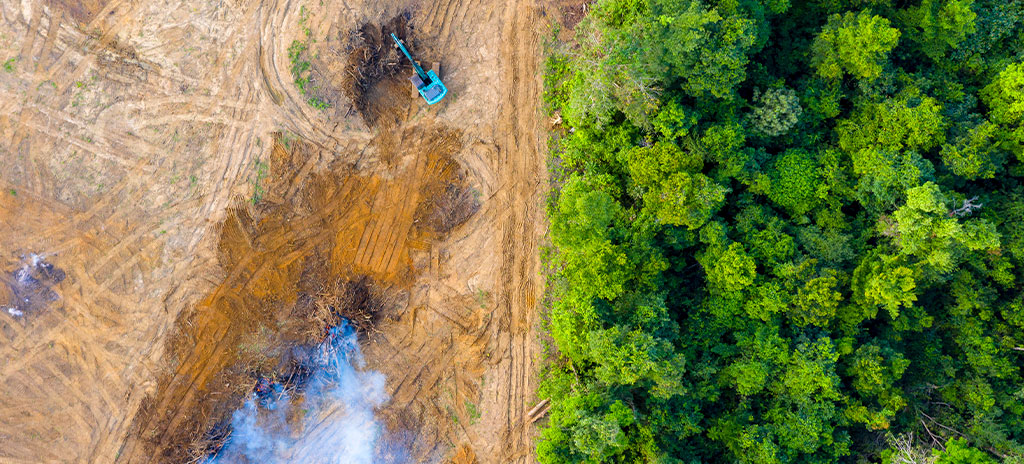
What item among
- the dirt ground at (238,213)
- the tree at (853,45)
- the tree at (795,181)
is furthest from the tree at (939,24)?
the dirt ground at (238,213)

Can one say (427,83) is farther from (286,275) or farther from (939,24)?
(939,24)

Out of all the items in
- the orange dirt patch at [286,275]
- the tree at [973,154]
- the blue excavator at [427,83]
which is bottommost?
the tree at [973,154]

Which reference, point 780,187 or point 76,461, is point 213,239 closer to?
point 76,461

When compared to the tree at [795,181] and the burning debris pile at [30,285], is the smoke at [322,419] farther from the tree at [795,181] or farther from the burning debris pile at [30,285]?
the tree at [795,181]

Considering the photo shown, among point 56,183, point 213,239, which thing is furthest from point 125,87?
point 213,239

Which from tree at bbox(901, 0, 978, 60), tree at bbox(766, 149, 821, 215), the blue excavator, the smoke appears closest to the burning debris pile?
the smoke

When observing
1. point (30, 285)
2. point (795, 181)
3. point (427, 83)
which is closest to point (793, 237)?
point (795, 181)
